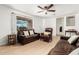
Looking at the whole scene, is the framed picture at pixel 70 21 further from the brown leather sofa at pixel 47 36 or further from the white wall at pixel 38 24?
the white wall at pixel 38 24

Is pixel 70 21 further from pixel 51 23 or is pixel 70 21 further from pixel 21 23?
pixel 21 23

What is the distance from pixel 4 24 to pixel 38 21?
650mm

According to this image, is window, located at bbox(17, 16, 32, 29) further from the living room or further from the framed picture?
the framed picture

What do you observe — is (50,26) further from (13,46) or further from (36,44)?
(13,46)

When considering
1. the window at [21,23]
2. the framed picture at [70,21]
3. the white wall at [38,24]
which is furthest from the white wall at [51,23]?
the window at [21,23]

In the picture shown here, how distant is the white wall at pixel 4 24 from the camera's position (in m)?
1.52

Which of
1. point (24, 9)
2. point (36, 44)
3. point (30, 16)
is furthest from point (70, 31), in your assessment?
point (24, 9)

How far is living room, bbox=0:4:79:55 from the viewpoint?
1511mm

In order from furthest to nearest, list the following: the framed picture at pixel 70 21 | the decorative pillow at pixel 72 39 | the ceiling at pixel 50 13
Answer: the decorative pillow at pixel 72 39
the framed picture at pixel 70 21
the ceiling at pixel 50 13

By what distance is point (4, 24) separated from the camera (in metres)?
1.56

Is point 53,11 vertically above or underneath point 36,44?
above

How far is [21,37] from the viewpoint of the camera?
1.81 m

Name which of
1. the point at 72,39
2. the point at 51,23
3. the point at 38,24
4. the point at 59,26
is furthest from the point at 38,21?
the point at 72,39

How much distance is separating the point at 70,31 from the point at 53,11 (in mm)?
496
